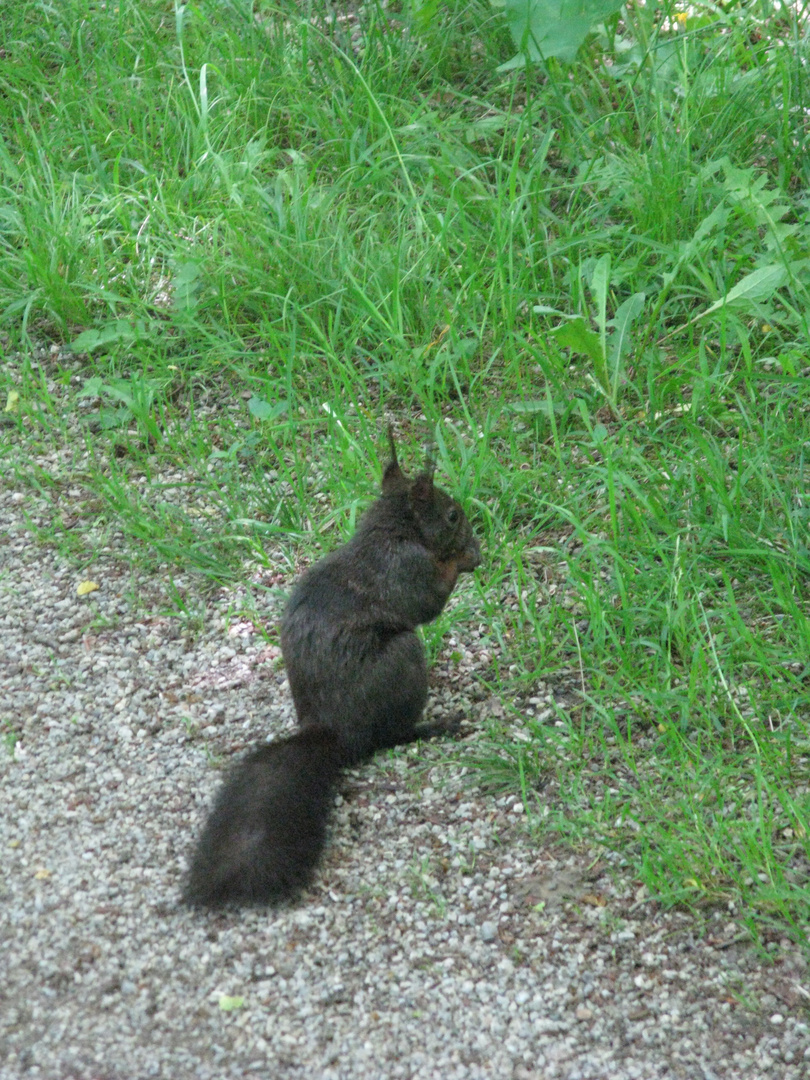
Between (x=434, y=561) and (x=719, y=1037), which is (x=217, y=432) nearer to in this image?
(x=434, y=561)

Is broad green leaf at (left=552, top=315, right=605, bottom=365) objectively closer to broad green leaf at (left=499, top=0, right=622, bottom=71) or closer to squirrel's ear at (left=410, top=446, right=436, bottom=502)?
squirrel's ear at (left=410, top=446, right=436, bottom=502)

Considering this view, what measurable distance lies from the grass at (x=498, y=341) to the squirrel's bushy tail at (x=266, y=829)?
499 millimetres

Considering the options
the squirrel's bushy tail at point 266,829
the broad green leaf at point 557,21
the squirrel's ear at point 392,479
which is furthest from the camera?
the broad green leaf at point 557,21

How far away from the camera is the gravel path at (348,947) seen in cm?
268

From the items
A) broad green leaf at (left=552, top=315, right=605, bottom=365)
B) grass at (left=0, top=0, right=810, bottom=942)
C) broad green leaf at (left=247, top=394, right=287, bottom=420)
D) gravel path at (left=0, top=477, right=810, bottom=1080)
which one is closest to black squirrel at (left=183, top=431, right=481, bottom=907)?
gravel path at (left=0, top=477, right=810, bottom=1080)

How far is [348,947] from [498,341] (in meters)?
2.52

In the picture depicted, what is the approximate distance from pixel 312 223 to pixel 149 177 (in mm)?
807

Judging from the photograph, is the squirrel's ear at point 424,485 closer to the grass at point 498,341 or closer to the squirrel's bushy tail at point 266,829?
the grass at point 498,341

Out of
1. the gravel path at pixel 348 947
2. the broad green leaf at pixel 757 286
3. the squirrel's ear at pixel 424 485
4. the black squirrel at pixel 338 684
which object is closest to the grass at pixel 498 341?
the broad green leaf at pixel 757 286

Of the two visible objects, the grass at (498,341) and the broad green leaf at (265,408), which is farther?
the broad green leaf at (265,408)

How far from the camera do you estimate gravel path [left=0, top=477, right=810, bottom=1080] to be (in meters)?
2.68

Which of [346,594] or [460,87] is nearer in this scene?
[346,594]

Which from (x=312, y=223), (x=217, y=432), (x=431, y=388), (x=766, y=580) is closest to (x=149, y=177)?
(x=312, y=223)

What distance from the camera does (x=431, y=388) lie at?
464cm
